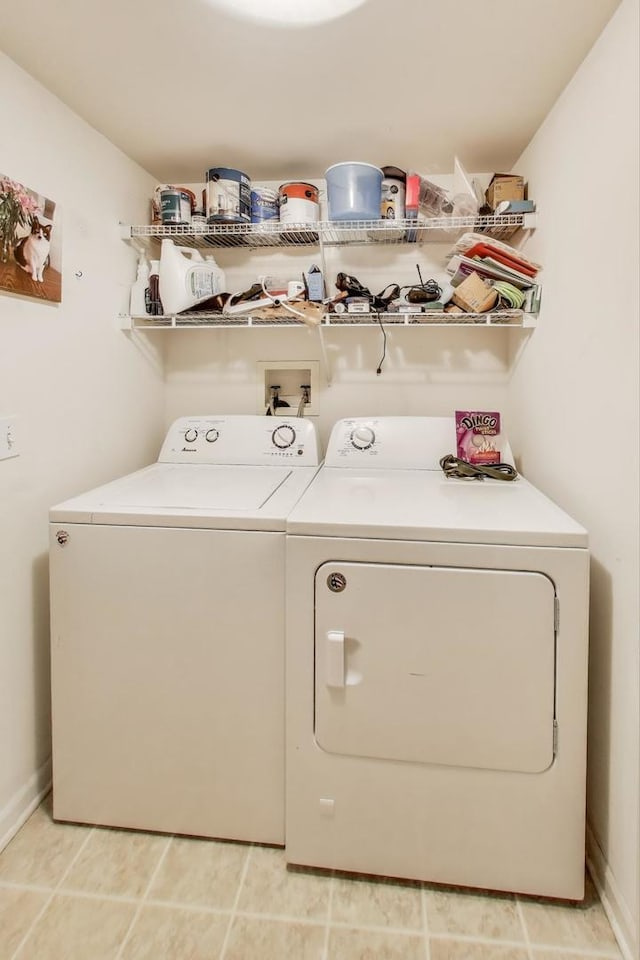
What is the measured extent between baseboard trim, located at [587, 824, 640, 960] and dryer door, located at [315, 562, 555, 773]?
33 centimetres

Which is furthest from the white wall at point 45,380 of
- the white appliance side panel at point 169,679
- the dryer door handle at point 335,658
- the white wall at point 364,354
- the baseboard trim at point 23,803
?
the dryer door handle at point 335,658

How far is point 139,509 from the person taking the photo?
1.45m

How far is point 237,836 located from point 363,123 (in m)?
2.26

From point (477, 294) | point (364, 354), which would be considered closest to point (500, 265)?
point (477, 294)

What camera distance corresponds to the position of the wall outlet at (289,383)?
2.33 m

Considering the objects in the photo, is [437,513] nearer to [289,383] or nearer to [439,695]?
[439,695]

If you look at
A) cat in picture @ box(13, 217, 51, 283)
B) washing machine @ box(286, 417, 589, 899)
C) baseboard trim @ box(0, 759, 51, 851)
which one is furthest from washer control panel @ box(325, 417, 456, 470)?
baseboard trim @ box(0, 759, 51, 851)

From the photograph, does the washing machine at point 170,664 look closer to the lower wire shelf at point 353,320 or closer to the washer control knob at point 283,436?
the washer control knob at point 283,436

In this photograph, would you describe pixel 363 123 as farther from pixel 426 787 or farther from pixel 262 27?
pixel 426 787

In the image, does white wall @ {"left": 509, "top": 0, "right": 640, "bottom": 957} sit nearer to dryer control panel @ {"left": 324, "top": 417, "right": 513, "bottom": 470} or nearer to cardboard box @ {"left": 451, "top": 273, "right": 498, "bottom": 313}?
cardboard box @ {"left": 451, "top": 273, "right": 498, "bottom": 313}

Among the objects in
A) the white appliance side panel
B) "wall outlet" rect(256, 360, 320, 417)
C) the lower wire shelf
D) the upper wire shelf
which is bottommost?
the white appliance side panel

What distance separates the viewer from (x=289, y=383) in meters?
2.38

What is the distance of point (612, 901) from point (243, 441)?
177 cm

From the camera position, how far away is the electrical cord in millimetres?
1781
